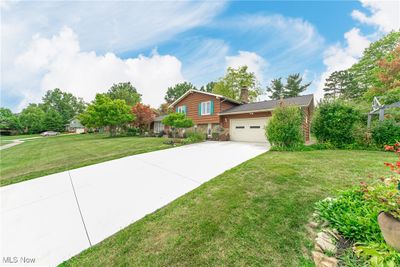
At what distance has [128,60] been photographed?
14656 millimetres

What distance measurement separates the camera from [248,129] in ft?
42.0

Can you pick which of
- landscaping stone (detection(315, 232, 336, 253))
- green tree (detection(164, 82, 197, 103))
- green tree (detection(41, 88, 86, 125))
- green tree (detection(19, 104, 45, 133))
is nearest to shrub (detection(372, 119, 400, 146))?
landscaping stone (detection(315, 232, 336, 253))

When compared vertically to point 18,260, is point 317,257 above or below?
above

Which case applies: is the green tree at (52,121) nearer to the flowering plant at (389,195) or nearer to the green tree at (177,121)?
the green tree at (177,121)

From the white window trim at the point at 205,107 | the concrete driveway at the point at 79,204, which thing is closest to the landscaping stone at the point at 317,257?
the concrete driveway at the point at 79,204

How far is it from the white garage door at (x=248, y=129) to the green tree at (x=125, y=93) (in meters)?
27.9

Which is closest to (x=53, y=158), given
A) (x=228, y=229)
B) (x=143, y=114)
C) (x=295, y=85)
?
(x=228, y=229)

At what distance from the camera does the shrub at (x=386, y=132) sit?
7008mm

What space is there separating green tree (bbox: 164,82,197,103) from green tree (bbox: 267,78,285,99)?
65.7ft

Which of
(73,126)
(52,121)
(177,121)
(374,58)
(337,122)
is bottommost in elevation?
(337,122)

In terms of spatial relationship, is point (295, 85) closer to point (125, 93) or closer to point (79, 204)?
point (79, 204)

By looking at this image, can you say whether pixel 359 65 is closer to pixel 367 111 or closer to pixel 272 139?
pixel 367 111

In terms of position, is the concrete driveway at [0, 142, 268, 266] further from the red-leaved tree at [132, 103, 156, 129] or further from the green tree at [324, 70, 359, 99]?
the green tree at [324, 70, 359, 99]

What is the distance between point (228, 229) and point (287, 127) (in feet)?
23.5
